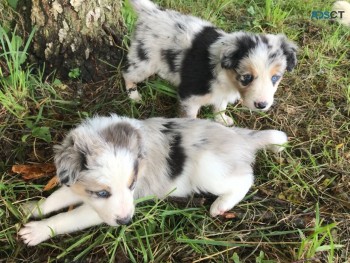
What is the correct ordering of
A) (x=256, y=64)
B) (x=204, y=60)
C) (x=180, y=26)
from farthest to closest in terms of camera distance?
1. (x=180, y=26)
2. (x=204, y=60)
3. (x=256, y=64)

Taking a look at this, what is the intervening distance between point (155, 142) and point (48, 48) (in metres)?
1.78

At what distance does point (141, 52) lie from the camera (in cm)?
409

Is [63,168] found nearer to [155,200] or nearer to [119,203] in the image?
[119,203]

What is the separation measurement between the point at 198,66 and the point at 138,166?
1580 millimetres

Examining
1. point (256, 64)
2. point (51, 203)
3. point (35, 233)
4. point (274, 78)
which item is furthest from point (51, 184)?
point (274, 78)

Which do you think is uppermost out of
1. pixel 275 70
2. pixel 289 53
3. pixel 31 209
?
pixel 289 53

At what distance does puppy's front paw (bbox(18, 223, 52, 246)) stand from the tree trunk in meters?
1.82

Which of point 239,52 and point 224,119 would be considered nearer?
point 239,52

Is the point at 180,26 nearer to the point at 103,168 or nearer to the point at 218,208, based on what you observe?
the point at 218,208

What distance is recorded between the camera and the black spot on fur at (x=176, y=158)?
3.05m

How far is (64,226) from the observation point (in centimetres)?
291

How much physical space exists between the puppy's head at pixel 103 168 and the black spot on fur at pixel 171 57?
5.04 feet

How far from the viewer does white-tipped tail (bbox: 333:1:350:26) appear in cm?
577

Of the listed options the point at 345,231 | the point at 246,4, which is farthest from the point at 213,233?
the point at 246,4
